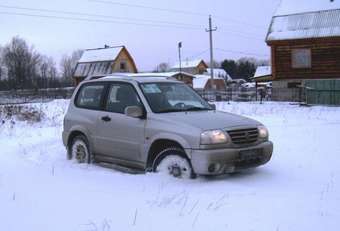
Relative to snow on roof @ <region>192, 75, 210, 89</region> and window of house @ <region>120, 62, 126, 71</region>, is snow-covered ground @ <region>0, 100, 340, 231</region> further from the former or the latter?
snow on roof @ <region>192, 75, 210, 89</region>

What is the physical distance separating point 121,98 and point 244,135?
2351mm

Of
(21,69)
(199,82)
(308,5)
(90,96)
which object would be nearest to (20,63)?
(21,69)

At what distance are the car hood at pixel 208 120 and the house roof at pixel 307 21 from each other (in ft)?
96.9

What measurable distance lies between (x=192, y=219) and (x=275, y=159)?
4039 millimetres

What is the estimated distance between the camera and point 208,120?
7.49m

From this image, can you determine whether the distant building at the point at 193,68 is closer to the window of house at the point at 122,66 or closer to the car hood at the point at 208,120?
the window of house at the point at 122,66

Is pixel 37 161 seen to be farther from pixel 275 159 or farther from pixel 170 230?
pixel 170 230

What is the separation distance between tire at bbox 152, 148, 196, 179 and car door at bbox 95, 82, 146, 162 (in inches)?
20.2

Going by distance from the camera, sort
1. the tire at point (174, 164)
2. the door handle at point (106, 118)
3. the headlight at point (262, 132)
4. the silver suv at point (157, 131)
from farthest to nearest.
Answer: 1. the door handle at point (106, 118)
2. the headlight at point (262, 132)
3. the tire at point (174, 164)
4. the silver suv at point (157, 131)

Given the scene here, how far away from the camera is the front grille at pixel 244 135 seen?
725 cm

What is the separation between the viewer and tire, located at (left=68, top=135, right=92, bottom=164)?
9156mm

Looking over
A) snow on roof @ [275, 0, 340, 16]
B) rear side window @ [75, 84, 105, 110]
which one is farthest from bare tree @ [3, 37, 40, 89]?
rear side window @ [75, 84, 105, 110]

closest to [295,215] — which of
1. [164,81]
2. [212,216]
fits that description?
[212,216]

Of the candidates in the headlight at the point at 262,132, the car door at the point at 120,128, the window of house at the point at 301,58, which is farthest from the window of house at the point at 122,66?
the headlight at the point at 262,132
